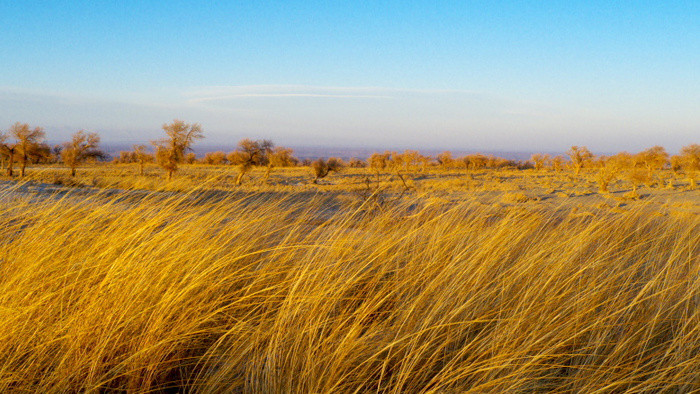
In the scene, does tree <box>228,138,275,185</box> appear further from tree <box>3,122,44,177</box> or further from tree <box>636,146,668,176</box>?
tree <box>636,146,668,176</box>

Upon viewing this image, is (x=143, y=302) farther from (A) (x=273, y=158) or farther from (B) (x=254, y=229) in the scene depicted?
(A) (x=273, y=158)

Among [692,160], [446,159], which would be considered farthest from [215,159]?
[692,160]

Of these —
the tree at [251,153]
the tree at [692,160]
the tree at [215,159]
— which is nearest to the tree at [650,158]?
the tree at [692,160]

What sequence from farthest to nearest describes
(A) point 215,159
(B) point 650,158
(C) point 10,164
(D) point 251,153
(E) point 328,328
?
(A) point 215,159, (D) point 251,153, (B) point 650,158, (C) point 10,164, (E) point 328,328

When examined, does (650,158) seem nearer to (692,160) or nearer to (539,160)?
(692,160)

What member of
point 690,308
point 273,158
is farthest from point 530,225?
point 273,158

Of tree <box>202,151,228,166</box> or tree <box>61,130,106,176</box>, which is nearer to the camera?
tree <box>61,130,106,176</box>

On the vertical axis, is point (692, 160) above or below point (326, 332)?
above

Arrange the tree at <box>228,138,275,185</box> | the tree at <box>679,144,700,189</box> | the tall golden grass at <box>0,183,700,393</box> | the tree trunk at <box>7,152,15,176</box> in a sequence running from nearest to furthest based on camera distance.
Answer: the tall golden grass at <box>0,183,700,393</box> → the tree trunk at <box>7,152,15,176</box> → the tree at <box>679,144,700,189</box> → the tree at <box>228,138,275,185</box>

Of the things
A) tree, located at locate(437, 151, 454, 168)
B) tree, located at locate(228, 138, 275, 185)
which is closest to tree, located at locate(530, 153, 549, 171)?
tree, located at locate(437, 151, 454, 168)

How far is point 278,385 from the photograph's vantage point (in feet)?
4.39

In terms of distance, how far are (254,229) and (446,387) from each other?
5.76ft

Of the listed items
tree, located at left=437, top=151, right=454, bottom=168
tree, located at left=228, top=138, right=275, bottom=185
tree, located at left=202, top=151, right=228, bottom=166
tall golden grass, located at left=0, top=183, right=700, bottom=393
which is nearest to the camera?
tall golden grass, located at left=0, top=183, right=700, bottom=393

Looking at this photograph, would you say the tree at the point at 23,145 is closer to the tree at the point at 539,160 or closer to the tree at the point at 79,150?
the tree at the point at 79,150
